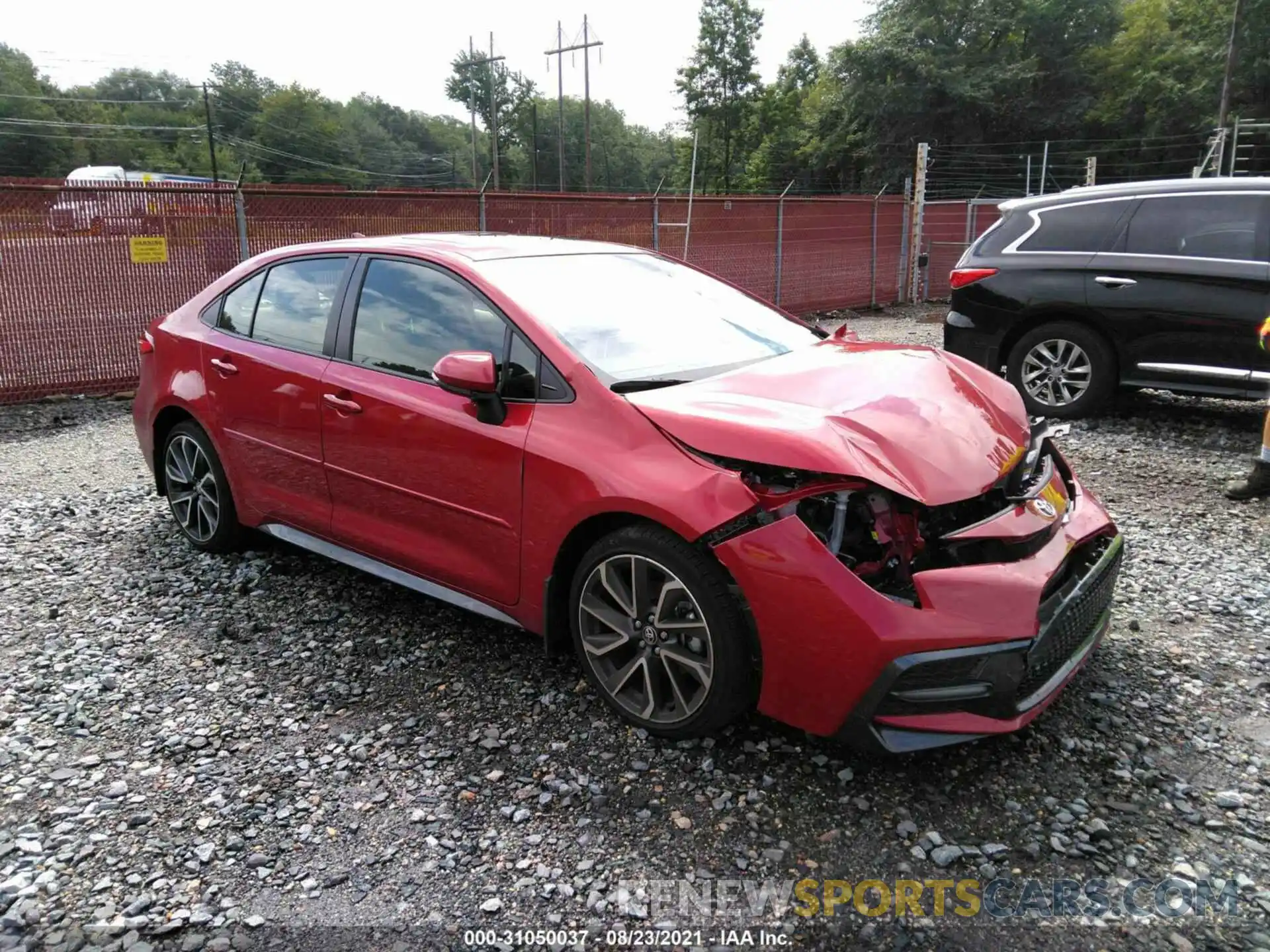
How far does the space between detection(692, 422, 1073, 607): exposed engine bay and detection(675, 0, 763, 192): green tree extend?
7133 cm

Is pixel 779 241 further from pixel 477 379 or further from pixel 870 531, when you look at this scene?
pixel 870 531

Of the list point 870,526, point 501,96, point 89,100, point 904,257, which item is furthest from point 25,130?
point 870,526

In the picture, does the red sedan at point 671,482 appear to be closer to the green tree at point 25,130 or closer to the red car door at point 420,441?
the red car door at point 420,441

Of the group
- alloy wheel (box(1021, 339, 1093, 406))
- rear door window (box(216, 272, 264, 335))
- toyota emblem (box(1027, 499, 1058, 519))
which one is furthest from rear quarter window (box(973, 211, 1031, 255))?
rear door window (box(216, 272, 264, 335))

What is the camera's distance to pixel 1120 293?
6.83 metres

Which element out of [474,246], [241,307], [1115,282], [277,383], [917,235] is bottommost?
[277,383]

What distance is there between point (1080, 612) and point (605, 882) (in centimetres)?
166

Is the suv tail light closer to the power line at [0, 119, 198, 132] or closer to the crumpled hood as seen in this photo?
the crumpled hood

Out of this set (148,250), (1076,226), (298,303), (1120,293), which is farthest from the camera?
(148,250)

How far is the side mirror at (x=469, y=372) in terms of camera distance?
3.06 metres

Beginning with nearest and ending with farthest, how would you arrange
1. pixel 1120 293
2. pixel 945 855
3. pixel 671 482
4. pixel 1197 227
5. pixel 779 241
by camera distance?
pixel 945 855
pixel 671 482
pixel 1197 227
pixel 1120 293
pixel 779 241

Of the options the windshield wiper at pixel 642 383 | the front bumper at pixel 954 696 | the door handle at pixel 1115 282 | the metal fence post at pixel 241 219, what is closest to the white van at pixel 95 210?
the metal fence post at pixel 241 219

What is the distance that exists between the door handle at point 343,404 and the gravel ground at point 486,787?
3.05 feet

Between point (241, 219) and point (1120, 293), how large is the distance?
8.07m
